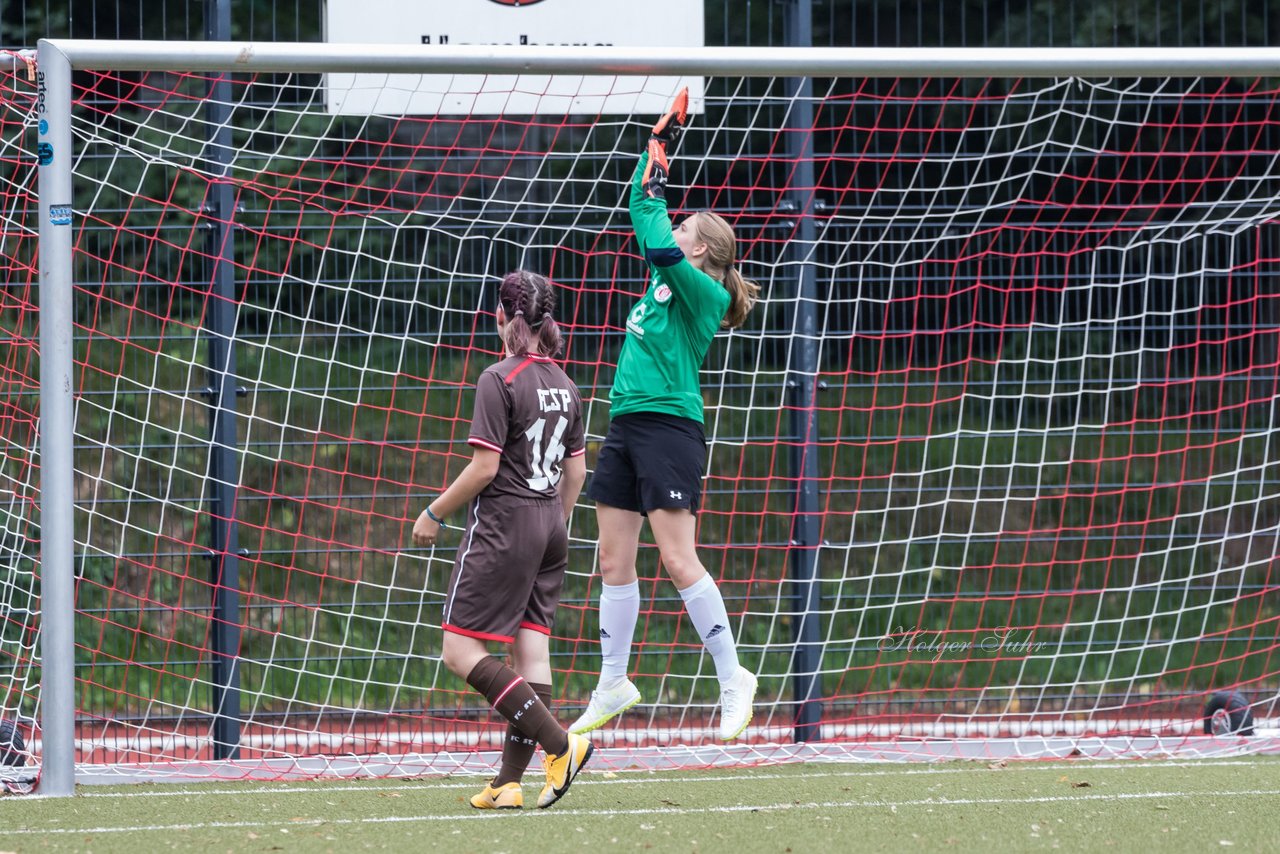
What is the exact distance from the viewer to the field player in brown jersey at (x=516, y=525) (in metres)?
4.64

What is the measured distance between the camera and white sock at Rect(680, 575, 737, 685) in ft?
17.1

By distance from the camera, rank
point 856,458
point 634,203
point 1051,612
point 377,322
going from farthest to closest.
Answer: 1. point 856,458
2. point 1051,612
3. point 377,322
4. point 634,203

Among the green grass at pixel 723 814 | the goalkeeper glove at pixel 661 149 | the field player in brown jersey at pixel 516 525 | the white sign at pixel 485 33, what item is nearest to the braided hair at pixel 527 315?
the field player in brown jersey at pixel 516 525

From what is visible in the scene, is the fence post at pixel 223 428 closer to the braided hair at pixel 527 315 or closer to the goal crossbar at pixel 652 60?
the goal crossbar at pixel 652 60

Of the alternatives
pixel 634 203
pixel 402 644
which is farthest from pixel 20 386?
pixel 634 203

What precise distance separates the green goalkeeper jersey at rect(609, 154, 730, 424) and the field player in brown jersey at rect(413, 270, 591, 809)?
1.12 feet

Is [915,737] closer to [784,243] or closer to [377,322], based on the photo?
[784,243]

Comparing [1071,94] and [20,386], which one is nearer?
[20,386]

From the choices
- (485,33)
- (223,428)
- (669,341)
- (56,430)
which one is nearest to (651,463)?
(669,341)

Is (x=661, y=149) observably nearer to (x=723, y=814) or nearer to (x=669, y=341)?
(x=669, y=341)

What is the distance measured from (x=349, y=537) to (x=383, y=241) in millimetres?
1450

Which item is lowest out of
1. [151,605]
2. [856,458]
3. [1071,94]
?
[151,605]

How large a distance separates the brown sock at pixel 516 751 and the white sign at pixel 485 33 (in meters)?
2.72

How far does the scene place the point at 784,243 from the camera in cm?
686
